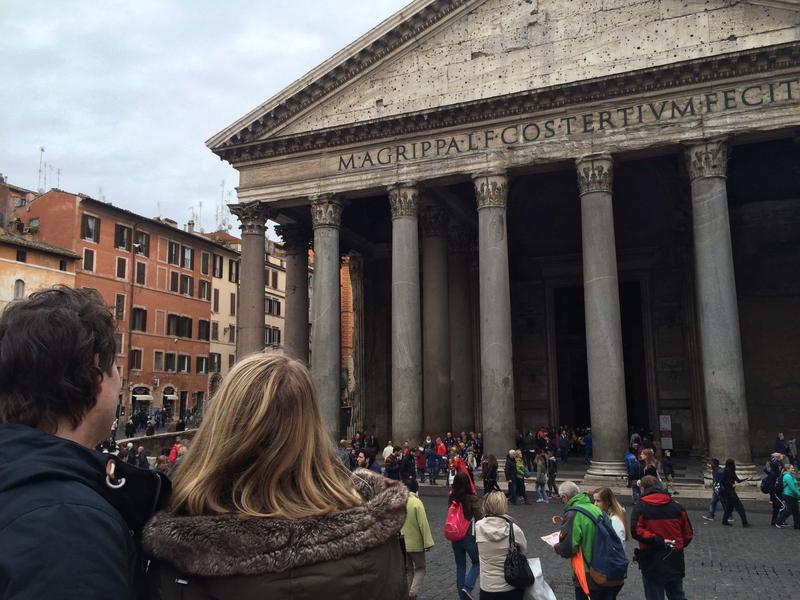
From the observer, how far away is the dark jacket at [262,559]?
4.42ft

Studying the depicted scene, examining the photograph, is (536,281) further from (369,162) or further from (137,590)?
(137,590)

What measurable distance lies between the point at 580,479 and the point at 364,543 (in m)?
15.8

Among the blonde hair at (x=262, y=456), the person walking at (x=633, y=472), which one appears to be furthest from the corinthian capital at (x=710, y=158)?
the blonde hair at (x=262, y=456)

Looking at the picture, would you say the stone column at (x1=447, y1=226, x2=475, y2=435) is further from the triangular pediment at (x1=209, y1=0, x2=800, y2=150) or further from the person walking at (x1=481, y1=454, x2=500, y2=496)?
the person walking at (x1=481, y1=454, x2=500, y2=496)

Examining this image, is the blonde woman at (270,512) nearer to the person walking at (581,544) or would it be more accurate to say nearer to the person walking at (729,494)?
the person walking at (581,544)

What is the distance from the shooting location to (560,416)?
80.6 ft

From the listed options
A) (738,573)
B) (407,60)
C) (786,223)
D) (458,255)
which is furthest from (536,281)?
(738,573)

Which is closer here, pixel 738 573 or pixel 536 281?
pixel 738 573

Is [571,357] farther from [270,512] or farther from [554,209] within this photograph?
[270,512]

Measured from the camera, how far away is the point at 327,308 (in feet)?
62.5

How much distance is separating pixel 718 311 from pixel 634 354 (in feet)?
30.6

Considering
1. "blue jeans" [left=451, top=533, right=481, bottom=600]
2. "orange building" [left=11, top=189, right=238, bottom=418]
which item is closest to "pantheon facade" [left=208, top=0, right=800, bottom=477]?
"blue jeans" [left=451, top=533, right=481, bottom=600]

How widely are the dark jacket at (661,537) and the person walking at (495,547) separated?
44.4 inches

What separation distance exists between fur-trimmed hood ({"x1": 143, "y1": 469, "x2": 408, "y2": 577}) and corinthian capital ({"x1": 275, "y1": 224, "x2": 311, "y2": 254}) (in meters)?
22.1
